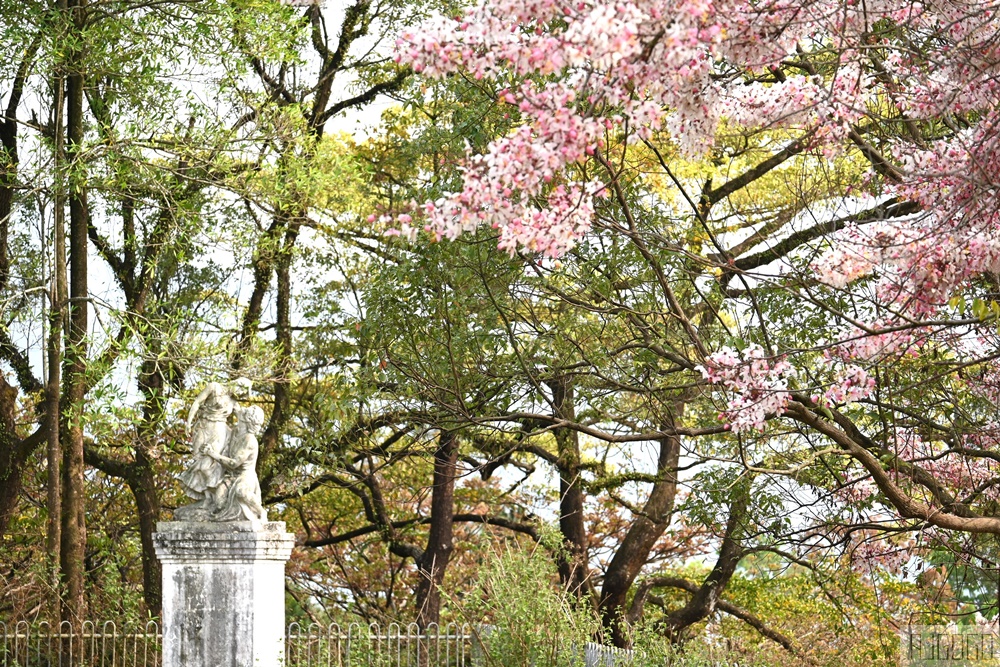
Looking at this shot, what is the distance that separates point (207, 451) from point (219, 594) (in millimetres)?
1044

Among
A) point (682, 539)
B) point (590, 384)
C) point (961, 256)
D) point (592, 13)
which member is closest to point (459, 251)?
point (590, 384)

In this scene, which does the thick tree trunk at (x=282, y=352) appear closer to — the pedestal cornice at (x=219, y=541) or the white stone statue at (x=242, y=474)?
the white stone statue at (x=242, y=474)

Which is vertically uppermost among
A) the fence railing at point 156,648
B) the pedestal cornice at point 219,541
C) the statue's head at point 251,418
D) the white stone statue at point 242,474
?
the statue's head at point 251,418

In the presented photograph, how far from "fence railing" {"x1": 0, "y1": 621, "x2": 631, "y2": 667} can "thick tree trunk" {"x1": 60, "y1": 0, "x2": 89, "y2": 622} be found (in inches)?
13.8

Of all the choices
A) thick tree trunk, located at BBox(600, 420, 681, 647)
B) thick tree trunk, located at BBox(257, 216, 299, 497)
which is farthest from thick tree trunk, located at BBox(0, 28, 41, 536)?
thick tree trunk, located at BBox(600, 420, 681, 647)

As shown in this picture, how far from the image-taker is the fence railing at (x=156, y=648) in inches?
381

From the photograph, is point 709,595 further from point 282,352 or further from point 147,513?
point 147,513

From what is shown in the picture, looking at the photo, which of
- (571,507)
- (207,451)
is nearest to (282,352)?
(207,451)

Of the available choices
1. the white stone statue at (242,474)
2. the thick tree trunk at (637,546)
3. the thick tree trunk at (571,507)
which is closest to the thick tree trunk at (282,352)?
the thick tree trunk at (571,507)

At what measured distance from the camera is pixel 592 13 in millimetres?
3379

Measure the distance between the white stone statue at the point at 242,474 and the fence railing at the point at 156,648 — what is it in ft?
4.44

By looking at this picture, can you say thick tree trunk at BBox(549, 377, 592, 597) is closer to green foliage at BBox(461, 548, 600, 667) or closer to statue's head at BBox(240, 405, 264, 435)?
green foliage at BBox(461, 548, 600, 667)

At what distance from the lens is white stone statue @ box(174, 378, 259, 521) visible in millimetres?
8641

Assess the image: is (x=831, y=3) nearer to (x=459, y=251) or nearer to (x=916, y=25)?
(x=916, y=25)
